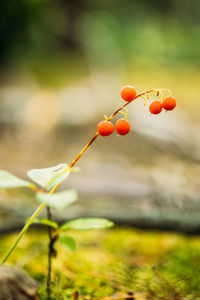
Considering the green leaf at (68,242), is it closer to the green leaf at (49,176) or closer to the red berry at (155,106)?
the green leaf at (49,176)

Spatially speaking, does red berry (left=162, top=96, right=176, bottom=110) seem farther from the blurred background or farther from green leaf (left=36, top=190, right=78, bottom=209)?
the blurred background

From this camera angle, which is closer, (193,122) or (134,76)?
(193,122)

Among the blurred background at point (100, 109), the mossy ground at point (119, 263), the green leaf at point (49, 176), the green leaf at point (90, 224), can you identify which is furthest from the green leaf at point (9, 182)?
the blurred background at point (100, 109)

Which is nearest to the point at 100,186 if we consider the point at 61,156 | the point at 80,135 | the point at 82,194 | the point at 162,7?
the point at 82,194

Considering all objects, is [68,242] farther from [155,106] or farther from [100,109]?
[100,109]

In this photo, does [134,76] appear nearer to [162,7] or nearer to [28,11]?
[28,11]

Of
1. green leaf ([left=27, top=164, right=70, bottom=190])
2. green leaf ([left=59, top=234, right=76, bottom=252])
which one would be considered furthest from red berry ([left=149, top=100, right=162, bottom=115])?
green leaf ([left=59, top=234, right=76, bottom=252])
